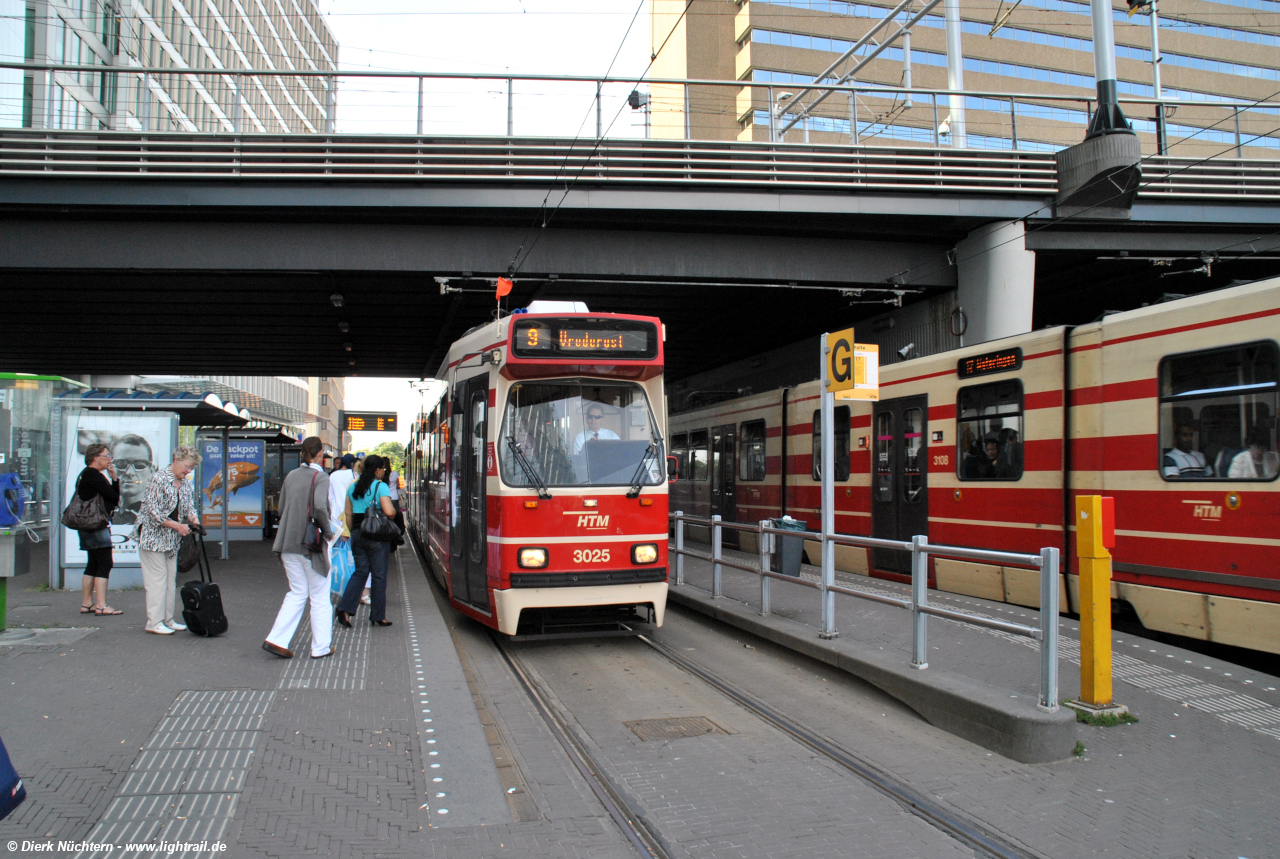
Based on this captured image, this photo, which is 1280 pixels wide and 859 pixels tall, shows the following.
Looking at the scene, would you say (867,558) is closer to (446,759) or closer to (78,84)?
(446,759)

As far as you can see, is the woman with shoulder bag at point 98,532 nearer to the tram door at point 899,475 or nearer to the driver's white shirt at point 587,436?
the driver's white shirt at point 587,436

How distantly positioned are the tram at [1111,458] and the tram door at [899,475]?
1.1 inches

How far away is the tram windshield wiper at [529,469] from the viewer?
8.30m

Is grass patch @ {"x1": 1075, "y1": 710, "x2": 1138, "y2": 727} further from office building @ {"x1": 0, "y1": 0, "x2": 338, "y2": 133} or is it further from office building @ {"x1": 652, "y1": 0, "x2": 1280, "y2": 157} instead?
office building @ {"x1": 652, "y1": 0, "x2": 1280, "y2": 157}

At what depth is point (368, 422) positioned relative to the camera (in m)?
33.7

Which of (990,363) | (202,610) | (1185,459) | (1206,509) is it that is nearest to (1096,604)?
(1206,509)

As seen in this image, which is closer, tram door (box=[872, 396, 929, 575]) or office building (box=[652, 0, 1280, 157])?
tram door (box=[872, 396, 929, 575])

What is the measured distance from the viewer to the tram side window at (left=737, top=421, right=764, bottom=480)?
16625 mm

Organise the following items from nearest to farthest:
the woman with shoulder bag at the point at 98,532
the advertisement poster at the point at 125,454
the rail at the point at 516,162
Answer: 1. the woman with shoulder bag at the point at 98,532
2. the advertisement poster at the point at 125,454
3. the rail at the point at 516,162

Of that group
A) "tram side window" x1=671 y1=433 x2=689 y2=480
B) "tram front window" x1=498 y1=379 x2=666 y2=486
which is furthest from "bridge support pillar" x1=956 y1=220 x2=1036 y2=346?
"tram front window" x1=498 y1=379 x2=666 y2=486

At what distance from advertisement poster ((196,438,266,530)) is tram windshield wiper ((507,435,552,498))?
11549mm

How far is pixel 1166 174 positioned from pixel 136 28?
4036 centimetres

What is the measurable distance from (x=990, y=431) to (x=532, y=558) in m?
5.69

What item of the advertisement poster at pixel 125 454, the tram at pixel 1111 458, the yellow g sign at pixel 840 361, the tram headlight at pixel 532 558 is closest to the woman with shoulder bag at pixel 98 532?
the advertisement poster at pixel 125 454
